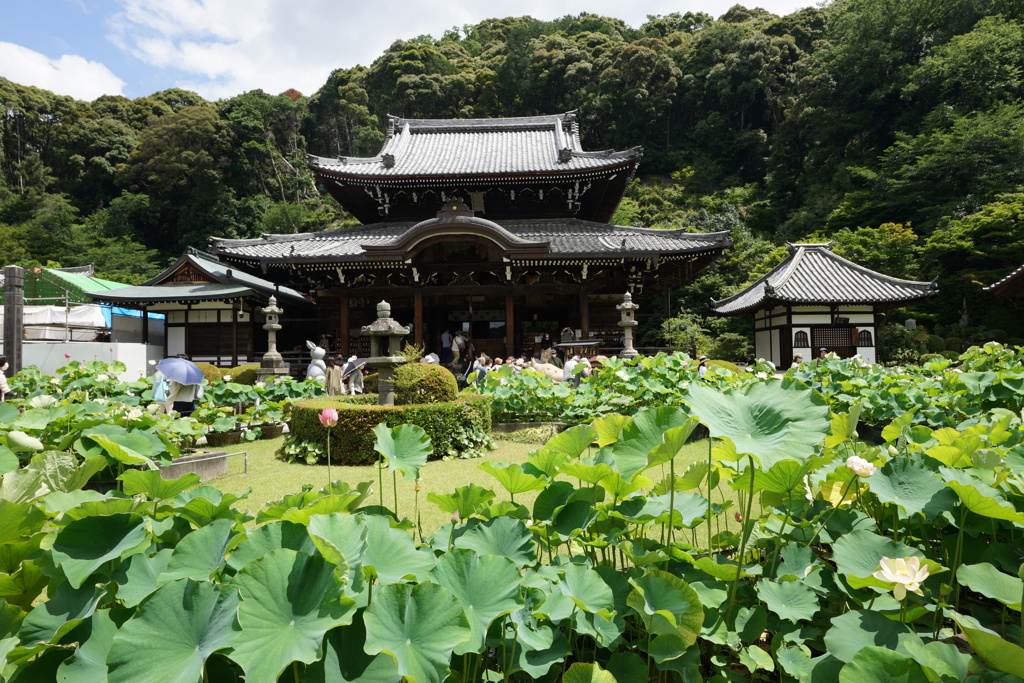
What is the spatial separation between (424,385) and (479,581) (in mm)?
5386

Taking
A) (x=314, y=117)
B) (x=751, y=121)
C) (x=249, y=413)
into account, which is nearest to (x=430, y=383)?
(x=249, y=413)

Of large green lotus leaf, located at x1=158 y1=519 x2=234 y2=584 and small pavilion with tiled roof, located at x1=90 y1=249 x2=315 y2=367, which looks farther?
small pavilion with tiled roof, located at x1=90 y1=249 x2=315 y2=367

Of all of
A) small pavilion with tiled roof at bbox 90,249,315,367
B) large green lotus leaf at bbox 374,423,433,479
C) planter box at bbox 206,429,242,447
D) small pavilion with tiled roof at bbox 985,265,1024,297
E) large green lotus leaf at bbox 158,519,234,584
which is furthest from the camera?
small pavilion with tiled roof at bbox 90,249,315,367

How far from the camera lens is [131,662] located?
877 mm

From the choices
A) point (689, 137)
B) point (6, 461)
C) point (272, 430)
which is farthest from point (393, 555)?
point (689, 137)

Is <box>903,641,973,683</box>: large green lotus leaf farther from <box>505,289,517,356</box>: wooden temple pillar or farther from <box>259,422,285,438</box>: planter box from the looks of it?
<box>505,289,517,356</box>: wooden temple pillar

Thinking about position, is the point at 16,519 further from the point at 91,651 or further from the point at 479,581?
the point at 479,581

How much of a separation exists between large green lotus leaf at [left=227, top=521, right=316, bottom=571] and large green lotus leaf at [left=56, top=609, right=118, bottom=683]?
231mm

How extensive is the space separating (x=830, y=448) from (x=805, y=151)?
33.5m

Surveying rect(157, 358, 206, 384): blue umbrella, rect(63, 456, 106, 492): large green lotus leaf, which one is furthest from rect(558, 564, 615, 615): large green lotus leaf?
rect(157, 358, 206, 384): blue umbrella

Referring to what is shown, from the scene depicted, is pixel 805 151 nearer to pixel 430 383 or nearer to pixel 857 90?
pixel 857 90

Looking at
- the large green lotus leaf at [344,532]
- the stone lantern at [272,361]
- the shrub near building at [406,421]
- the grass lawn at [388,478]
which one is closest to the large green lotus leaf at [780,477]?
the large green lotus leaf at [344,532]

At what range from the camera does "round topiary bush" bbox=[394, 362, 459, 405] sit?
6414 mm

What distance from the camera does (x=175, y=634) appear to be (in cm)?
92
